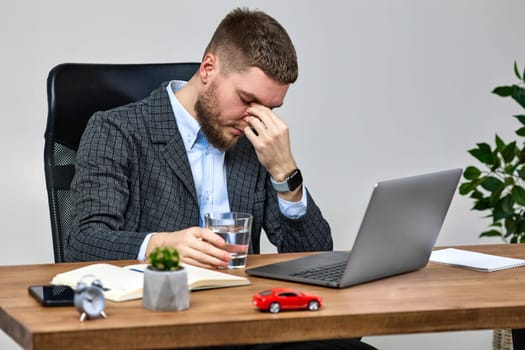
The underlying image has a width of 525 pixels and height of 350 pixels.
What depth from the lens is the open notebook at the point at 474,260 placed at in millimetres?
1726

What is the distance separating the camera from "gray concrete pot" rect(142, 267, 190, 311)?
1297mm

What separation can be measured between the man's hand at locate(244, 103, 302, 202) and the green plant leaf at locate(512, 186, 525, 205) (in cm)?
128

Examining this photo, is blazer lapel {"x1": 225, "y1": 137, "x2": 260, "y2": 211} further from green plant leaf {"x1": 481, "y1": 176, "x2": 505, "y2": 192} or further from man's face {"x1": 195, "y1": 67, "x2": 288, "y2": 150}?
green plant leaf {"x1": 481, "y1": 176, "x2": 505, "y2": 192}

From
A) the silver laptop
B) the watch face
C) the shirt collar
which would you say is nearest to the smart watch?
the watch face

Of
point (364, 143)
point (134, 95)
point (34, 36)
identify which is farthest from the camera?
point (364, 143)

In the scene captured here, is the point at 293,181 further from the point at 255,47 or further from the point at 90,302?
the point at 90,302

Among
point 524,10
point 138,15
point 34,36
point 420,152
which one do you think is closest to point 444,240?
point 420,152

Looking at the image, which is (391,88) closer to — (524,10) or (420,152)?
(420,152)

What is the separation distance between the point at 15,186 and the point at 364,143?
1.28 meters

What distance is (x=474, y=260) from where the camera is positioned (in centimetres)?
180

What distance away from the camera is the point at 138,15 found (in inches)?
123

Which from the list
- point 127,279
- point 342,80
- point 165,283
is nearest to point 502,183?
point 342,80

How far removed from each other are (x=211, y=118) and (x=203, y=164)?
0.13m

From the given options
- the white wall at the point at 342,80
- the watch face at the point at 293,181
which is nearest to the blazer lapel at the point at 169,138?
the watch face at the point at 293,181
